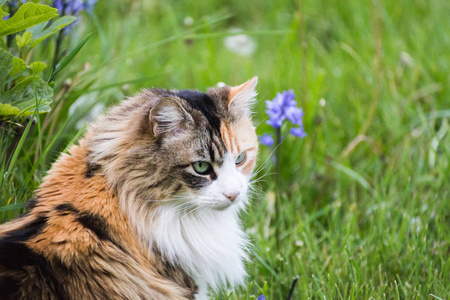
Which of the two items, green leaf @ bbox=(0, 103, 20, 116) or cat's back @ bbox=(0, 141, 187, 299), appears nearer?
cat's back @ bbox=(0, 141, 187, 299)

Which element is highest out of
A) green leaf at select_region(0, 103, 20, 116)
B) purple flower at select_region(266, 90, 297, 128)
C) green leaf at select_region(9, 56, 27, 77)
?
green leaf at select_region(9, 56, 27, 77)

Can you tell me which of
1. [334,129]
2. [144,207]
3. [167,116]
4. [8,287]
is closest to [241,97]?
[167,116]

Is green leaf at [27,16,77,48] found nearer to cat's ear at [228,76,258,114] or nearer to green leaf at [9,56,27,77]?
green leaf at [9,56,27,77]

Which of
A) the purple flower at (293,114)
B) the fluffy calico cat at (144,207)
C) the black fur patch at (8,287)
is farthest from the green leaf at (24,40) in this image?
the purple flower at (293,114)

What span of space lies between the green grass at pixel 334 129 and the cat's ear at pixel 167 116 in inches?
18.2

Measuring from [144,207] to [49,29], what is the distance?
80cm

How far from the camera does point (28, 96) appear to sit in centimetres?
219

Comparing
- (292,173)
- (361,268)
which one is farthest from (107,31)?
(361,268)

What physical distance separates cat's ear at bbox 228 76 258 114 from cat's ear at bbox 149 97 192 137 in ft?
0.88

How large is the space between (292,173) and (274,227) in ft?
1.75

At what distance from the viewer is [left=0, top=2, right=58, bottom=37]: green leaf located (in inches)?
78.5

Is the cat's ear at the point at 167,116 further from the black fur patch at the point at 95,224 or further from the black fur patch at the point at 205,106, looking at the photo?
the black fur patch at the point at 95,224

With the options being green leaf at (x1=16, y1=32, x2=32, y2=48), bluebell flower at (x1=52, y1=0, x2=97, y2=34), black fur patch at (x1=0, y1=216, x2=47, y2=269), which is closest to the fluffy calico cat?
black fur patch at (x1=0, y1=216, x2=47, y2=269)

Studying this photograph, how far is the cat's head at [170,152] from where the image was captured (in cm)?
203
